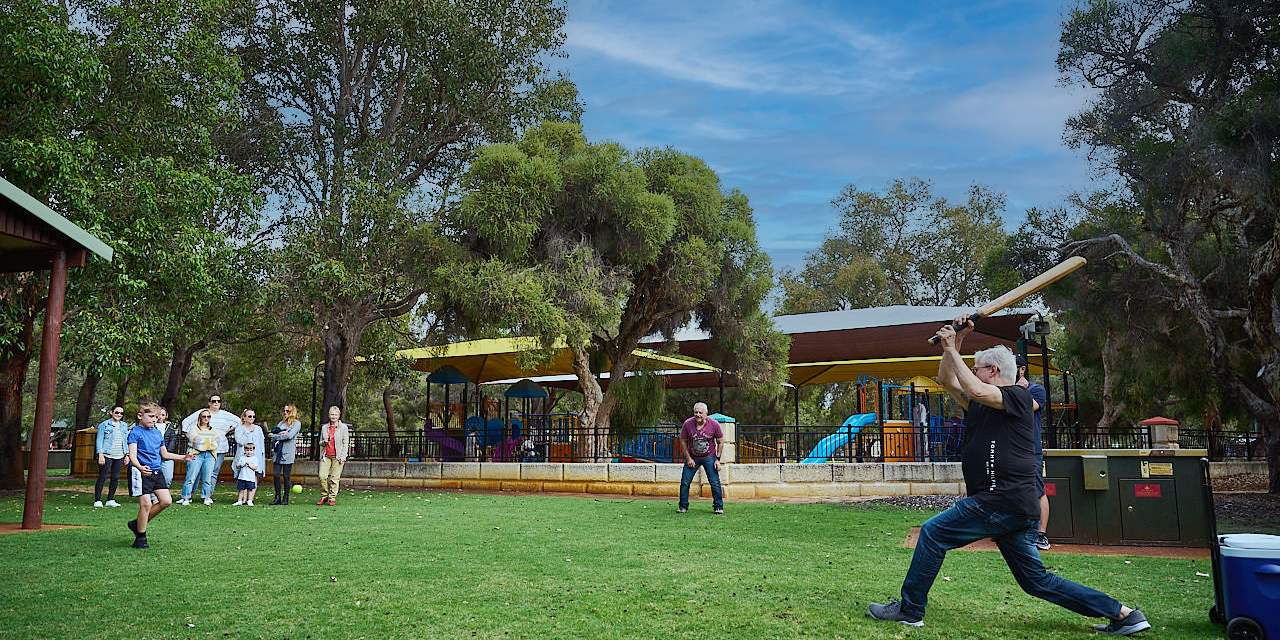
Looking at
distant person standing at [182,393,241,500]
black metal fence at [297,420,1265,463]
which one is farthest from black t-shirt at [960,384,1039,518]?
distant person standing at [182,393,241,500]

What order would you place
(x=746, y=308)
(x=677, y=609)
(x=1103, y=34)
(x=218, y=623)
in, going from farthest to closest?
(x=746, y=308), (x=1103, y=34), (x=677, y=609), (x=218, y=623)

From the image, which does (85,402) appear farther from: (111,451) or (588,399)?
(588,399)

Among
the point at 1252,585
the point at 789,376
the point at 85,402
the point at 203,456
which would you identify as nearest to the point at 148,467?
the point at 203,456

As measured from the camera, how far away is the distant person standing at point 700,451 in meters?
13.6

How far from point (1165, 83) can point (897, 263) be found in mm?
28085

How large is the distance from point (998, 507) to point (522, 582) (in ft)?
11.3

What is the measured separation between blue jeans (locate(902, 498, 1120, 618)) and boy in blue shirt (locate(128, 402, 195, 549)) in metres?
6.82

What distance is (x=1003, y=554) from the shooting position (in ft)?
18.0

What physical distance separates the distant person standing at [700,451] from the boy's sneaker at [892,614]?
7.85 meters

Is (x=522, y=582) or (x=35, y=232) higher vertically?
(x=35, y=232)

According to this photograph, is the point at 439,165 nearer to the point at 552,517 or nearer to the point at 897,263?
the point at 552,517

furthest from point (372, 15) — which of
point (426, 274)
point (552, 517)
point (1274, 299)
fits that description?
point (1274, 299)

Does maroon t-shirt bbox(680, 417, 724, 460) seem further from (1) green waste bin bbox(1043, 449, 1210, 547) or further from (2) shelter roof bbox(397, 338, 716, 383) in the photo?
(2) shelter roof bbox(397, 338, 716, 383)

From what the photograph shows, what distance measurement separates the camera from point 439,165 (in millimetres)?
24156
